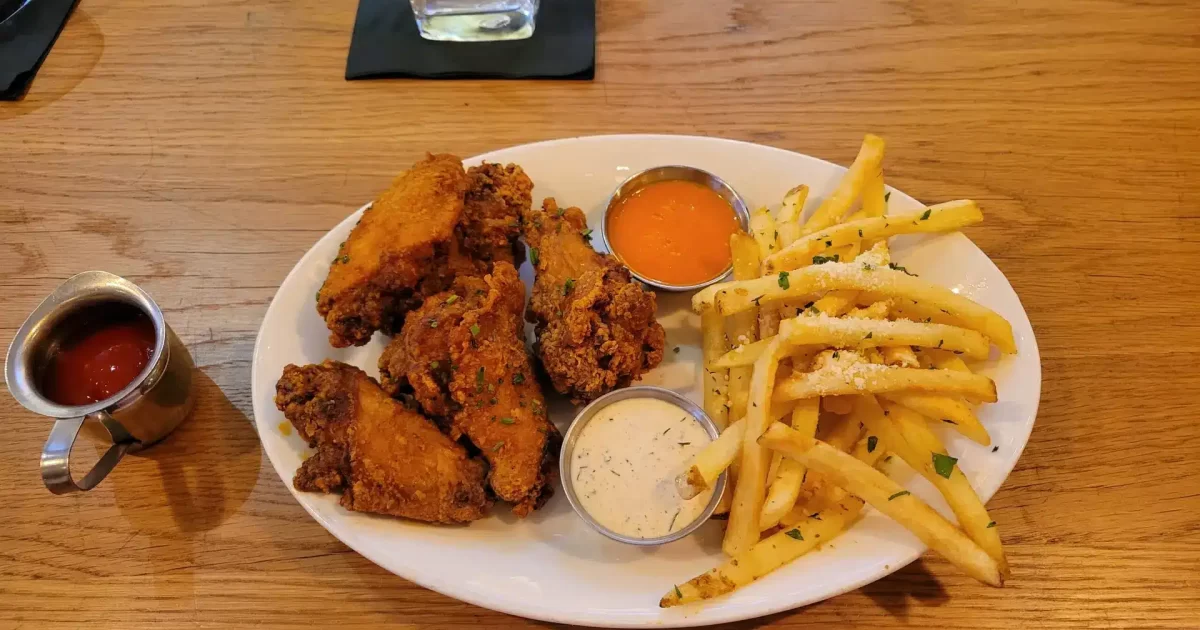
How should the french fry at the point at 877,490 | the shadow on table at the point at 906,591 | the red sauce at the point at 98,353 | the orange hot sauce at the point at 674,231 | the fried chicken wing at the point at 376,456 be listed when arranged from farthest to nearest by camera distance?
1. the orange hot sauce at the point at 674,231
2. the red sauce at the point at 98,353
3. the shadow on table at the point at 906,591
4. the fried chicken wing at the point at 376,456
5. the french fry at the point at 877,490

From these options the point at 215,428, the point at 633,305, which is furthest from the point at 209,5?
the point at 633,305

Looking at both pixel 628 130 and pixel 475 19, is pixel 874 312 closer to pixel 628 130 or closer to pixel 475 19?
pixel 628 130

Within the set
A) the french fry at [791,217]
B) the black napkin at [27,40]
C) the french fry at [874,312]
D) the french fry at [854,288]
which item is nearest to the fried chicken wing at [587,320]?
the french fry at [854,288]

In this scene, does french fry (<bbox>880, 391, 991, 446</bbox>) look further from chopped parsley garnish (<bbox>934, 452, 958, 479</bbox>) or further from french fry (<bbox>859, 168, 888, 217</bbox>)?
french fry (<bbox>859, 168, 888, 217</bbox>)

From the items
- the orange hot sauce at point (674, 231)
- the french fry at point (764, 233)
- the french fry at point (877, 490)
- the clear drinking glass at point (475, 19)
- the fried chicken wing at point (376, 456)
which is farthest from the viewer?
the clear drinking glass at point (475, 19)

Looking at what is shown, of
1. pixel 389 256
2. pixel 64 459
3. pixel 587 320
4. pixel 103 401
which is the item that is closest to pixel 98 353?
pixel 103 401

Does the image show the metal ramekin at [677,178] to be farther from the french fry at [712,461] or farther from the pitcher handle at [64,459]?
the pitcher handle at [64,459]
